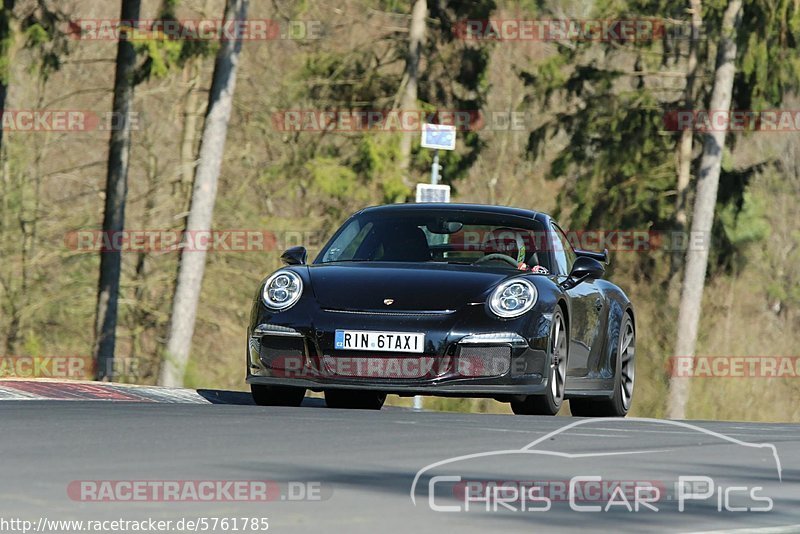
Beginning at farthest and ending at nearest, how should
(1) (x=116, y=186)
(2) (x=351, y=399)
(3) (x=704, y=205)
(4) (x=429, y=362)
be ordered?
1. (3) (x=704, y=205)
2. (1) (x=116, y=186)
3. (2) (x=351, y=399)
4. (4) (x=429, y=362)

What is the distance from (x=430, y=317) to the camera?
35.6 ft

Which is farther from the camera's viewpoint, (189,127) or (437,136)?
(189,127)

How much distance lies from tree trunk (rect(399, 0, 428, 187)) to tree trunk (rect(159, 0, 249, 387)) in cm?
1188

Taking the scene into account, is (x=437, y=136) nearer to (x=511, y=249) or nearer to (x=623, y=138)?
(x=511, y=249)

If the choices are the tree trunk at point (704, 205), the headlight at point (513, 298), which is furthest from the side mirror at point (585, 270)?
the tree trunk at point (704, 205)

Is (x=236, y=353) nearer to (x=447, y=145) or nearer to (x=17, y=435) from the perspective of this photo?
(x=447, y=145)

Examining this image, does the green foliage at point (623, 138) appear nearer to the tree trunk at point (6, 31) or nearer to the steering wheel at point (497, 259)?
the tree trunk at point (6, 31)

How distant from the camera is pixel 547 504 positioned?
→ 251 inches

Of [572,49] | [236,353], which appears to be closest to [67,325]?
[236,353]

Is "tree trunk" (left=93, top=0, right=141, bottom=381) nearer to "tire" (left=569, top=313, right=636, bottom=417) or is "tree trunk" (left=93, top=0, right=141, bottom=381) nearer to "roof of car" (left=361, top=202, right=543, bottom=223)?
"tire" (left=569, top=313, right=636, bottom=417)

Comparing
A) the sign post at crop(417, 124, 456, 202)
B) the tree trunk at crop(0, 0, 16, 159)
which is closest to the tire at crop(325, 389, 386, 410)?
the sign post at crop(417, 124, 456, 202)

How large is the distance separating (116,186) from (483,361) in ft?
60.8

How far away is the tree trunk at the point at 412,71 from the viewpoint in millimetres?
37844

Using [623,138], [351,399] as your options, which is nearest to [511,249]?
[351,399]
